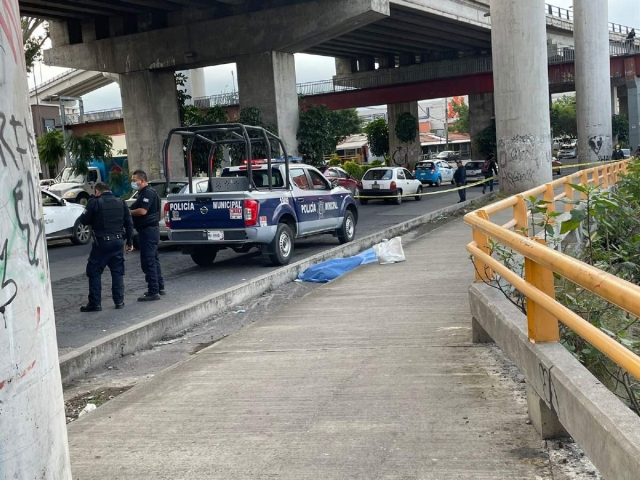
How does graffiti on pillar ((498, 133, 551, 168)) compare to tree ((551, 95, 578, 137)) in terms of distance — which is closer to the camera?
graffiti on pillar ((498, 133, 551, 168))

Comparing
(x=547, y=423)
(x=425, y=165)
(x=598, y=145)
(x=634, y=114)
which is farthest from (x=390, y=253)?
(x=634, y=114)

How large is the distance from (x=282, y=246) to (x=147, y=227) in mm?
3421

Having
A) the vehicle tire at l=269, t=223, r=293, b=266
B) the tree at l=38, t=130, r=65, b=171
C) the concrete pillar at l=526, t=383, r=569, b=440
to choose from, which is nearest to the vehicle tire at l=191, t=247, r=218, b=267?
the vehicle tire at l=269, t=223, r=293, b=266

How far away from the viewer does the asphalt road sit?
9.56 metres

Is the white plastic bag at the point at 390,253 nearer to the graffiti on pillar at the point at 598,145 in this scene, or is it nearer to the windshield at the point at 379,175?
the windshield at the point at 379,175

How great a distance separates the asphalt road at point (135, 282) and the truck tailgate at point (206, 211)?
36.3 inches

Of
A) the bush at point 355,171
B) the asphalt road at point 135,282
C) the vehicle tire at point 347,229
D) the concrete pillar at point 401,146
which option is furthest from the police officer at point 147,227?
the concrete pillar at point 401,146

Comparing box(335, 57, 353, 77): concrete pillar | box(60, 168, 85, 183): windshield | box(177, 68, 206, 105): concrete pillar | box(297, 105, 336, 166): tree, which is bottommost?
box(60, 168, 85, 183): windshield

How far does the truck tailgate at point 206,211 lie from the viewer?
13.1 m

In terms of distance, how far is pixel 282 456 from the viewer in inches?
175

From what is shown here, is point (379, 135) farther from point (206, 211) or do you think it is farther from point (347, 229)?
point (206, 211)

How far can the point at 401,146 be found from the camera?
5778 centimetres

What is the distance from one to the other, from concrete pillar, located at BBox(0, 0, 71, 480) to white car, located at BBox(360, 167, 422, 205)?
27821 millimetres

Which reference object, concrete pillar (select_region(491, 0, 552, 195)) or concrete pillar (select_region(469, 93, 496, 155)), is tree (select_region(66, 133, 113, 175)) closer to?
concrete pillar (select_region(491, 0, 552, 195))
